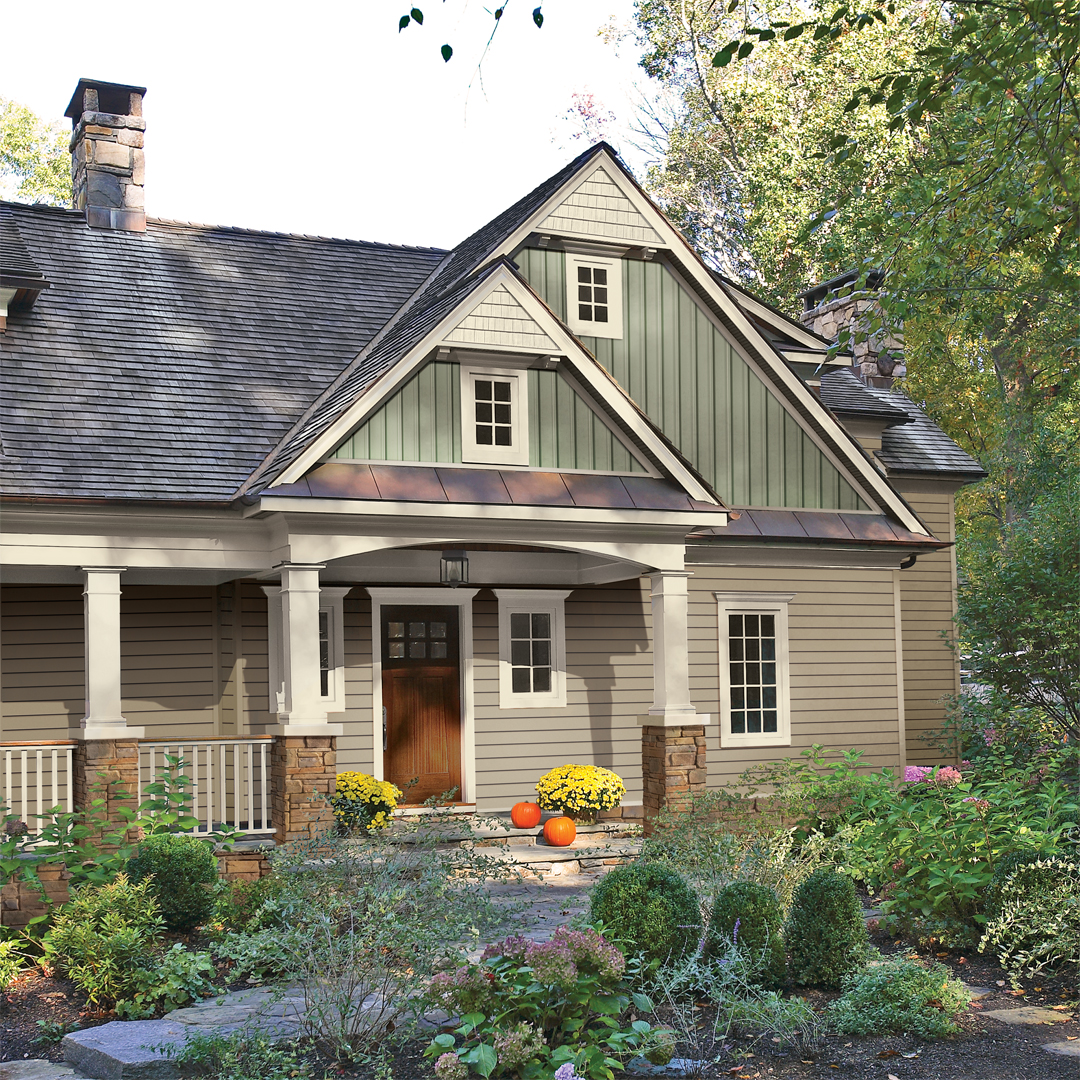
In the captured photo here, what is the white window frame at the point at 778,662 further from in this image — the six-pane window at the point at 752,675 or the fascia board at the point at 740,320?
the fascia board at the point at 740,320

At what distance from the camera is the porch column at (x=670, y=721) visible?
12047 mm

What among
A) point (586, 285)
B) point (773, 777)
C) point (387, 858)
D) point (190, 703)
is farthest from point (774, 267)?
point (387, 858)

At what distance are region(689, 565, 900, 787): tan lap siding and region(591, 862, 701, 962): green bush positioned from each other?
6.91m

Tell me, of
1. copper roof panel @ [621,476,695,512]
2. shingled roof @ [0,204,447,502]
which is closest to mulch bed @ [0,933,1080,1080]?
shingled roof @ [0,204,447,502]

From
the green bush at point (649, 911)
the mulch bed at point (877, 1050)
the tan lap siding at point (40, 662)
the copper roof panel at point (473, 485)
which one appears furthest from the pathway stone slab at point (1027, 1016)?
the tan lap siding at point (40, 662)

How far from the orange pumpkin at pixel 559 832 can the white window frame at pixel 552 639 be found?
6.55 ft

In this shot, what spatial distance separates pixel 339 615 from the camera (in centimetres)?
1297

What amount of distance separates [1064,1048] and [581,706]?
321 inches

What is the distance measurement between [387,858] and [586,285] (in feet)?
28.2

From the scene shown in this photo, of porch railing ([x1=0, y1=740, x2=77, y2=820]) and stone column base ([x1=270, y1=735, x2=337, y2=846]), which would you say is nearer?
stone column base ([x1=270, y1=735, x2=337, y2=846])

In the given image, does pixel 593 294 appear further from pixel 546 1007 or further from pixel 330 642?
pixel 546 1007

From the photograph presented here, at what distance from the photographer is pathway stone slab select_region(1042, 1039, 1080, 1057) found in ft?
19.6

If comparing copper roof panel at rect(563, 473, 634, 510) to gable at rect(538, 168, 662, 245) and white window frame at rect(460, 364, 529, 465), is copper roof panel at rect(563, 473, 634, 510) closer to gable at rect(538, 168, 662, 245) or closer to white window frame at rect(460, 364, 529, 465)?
white window frame at rect(460, 364, 529, 465)

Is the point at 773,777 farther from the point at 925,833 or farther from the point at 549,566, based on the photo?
the point at 925,833
